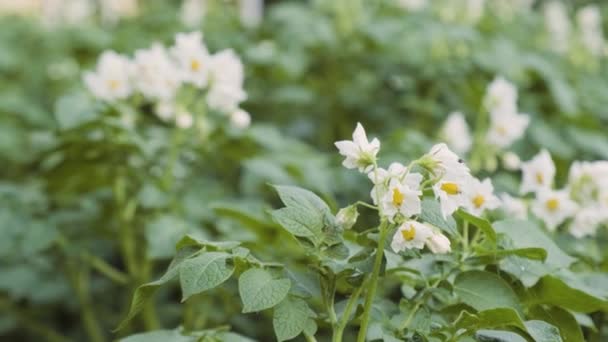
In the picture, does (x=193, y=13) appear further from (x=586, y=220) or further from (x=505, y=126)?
(x=586, y=220)

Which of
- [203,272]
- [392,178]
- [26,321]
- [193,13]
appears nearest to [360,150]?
[392,178]

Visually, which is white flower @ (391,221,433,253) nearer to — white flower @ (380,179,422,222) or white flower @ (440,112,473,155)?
white flower @ (380,179,422,222)

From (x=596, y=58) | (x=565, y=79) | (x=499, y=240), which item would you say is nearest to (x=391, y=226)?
(x=499, y=240)

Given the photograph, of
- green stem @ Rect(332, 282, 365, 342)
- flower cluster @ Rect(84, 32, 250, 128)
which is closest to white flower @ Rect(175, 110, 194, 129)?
flower cluster @ Rect(84, 32, 250, 128)

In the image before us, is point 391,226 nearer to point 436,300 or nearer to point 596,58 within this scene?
point 436,300

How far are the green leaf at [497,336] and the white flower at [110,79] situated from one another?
148cm

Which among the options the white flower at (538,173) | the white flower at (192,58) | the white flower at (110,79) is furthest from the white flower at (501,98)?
the white flower at (110,79)

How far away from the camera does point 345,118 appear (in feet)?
12.9

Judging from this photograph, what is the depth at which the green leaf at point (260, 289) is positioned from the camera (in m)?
1.22

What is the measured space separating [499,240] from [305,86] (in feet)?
8.47

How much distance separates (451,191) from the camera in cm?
129

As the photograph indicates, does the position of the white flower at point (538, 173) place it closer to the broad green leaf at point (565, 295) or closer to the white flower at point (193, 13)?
the broad green leaf at point (565, 295)

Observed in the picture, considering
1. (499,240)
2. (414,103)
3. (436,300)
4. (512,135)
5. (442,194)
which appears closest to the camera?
(442,194)

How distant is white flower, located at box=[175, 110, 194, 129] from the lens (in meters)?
2.44
